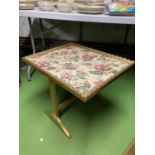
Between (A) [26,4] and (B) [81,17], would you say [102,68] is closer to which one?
(B) [81,17]

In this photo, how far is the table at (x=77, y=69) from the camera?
112 cm

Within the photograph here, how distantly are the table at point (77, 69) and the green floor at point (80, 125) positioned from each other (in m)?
0.09

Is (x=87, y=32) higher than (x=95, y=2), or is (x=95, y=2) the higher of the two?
(x=95, y=2)

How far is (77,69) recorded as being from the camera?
131 cm

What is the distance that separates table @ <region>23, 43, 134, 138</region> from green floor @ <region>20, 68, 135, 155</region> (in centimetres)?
9

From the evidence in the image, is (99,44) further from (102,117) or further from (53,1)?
(102,117)

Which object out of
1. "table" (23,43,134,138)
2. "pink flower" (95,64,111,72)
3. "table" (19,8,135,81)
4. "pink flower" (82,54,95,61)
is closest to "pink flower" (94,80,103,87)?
"table" (23,43,134,138)

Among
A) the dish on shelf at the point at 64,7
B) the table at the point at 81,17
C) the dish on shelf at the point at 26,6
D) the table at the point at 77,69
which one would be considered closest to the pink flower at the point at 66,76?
the table at the point at 77,69

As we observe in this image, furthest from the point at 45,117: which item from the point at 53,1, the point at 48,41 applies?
the point at 48,41

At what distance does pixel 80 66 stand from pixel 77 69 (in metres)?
0.05

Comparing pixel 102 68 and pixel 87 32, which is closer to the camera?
pixel 102 68

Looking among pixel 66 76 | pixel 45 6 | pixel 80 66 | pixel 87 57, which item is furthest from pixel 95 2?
pixel 66 76

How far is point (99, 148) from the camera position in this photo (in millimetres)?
1407
